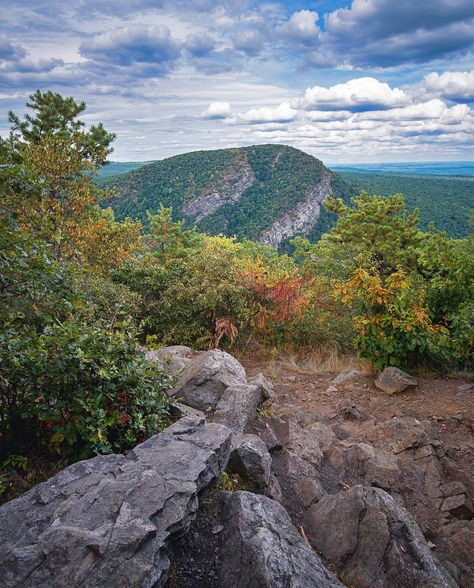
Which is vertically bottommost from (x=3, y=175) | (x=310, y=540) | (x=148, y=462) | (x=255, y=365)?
(x=255, y=365)

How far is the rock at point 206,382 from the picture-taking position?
5.88 m

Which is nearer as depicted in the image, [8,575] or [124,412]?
[8,575]

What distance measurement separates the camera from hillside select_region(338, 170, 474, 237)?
7456 centimetres

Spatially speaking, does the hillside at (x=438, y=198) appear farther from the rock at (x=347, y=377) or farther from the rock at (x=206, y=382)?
the rock at (x=206, y=382)

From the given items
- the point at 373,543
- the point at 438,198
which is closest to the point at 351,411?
the point at 373,543

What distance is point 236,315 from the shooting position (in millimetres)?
10648

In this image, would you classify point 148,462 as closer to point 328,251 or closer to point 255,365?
point 255,365

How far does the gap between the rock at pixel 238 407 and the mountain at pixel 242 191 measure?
252 ft

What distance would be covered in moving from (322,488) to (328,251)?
1928cm

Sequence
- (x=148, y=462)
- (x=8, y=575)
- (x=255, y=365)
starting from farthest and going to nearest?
(x=255, y=365) < (x=148, y=462) < (x=8, y=575)

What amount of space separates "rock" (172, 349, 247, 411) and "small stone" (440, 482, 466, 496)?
2.86 m

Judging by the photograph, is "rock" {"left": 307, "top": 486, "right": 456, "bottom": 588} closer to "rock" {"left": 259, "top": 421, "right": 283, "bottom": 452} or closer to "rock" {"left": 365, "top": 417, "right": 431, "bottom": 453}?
"rock" {"left": 259, "top": 421, "right": 283, "bottom": 452}

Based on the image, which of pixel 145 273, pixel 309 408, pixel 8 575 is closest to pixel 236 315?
pixel 145 273

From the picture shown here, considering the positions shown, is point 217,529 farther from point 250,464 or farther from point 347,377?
point 347,377
